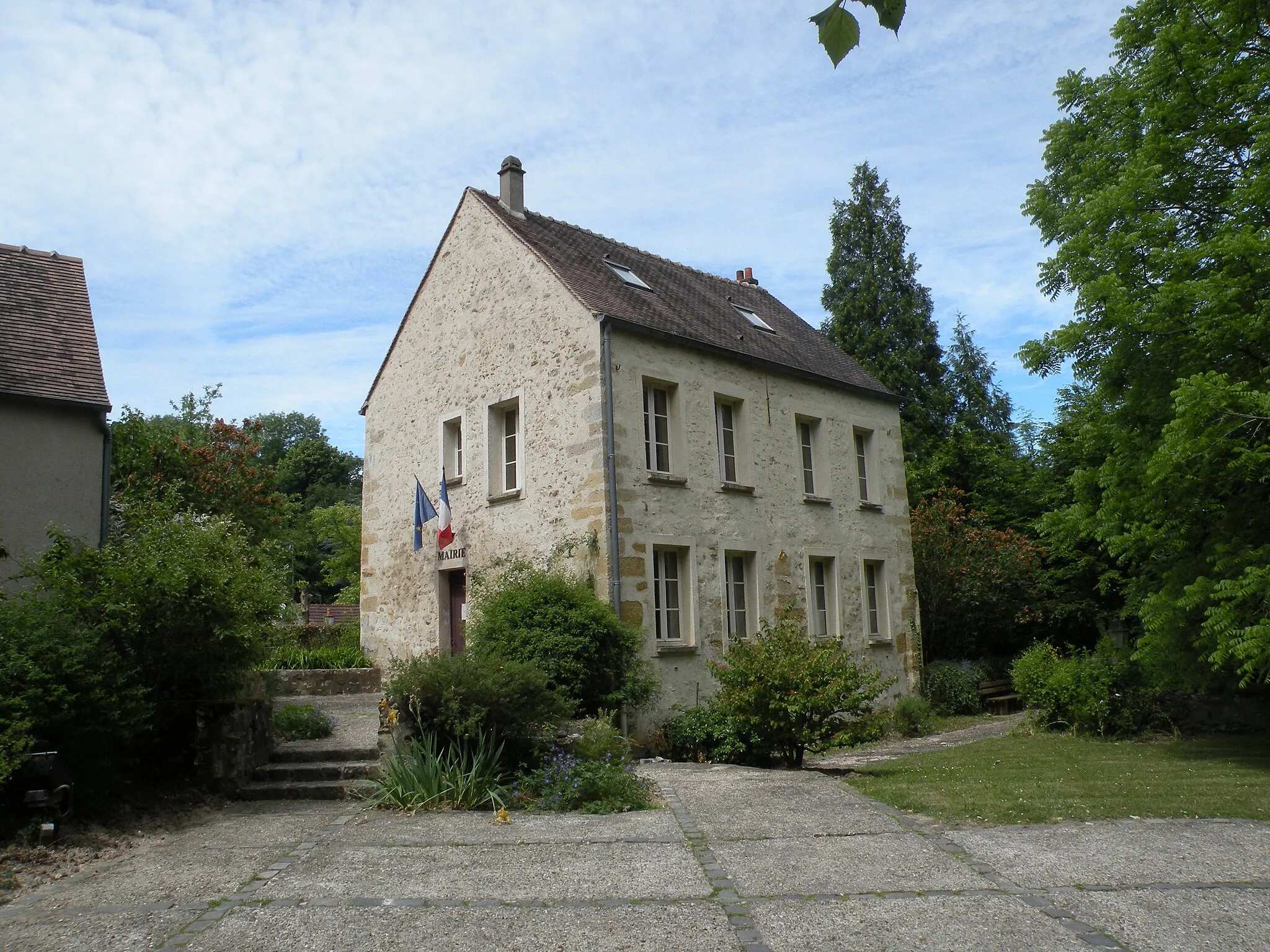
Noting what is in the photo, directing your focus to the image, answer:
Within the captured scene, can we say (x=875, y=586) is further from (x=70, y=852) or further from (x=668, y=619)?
(x=70, y=852)

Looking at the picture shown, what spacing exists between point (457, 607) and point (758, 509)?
5100 millimetres

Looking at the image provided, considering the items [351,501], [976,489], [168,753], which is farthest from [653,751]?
[351,501]

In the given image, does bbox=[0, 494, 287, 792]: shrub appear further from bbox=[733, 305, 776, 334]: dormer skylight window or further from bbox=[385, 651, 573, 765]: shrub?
bbox=[733, 305, 776, 334]: dormer skylight window

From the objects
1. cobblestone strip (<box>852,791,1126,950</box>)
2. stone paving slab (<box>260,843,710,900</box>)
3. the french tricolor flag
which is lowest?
cobblestone strip (<box>852,791,1126,950</box>)

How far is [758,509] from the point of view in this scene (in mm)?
15875

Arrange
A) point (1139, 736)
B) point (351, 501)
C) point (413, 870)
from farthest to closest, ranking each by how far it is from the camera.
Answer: point (351, 501)
point (1139, 736)
point (413, 870)

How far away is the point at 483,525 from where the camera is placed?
15297mm

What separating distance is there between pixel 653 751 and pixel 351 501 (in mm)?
37426

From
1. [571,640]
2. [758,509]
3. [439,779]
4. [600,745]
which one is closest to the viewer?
[439,779]

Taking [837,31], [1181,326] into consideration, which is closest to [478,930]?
[837,31]

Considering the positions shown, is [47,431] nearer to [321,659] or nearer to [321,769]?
[321,769]

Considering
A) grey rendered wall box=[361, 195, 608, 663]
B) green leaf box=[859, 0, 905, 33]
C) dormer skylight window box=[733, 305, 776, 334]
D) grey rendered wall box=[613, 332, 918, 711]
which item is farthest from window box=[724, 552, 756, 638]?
green leaf box=[859, 0, 905, 33]

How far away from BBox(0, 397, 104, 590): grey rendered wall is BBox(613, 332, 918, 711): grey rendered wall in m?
6.55

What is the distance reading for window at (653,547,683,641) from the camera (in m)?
14.2
